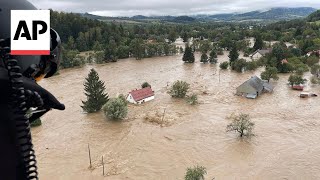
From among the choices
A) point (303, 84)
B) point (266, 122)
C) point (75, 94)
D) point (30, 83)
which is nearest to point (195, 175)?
point (266, 122)

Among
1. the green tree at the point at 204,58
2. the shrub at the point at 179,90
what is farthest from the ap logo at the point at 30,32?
the green tree at the point at 204,58

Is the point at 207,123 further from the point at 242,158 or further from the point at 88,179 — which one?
the point at 88,179

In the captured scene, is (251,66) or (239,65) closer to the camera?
(239,65)

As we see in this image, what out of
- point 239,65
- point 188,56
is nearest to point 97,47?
point 188,56

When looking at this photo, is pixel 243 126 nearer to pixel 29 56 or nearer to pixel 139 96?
pixel 139 96

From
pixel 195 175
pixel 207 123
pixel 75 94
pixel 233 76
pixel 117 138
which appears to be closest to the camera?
pixel 195 175

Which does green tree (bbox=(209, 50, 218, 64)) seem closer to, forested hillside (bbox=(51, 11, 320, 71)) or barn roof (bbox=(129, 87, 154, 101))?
forested hillside (bbox=(51, 11, 320, 71))

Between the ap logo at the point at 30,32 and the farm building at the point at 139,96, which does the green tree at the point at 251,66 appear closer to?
the farm building at the point at 139,96
